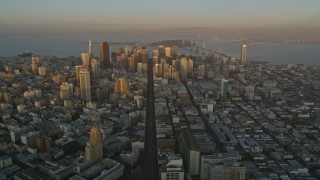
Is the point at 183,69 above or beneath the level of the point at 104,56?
beneath

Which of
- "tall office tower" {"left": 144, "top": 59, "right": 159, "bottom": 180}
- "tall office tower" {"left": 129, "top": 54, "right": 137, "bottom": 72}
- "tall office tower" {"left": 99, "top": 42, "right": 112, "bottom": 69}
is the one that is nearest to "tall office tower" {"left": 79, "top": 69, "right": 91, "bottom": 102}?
"tall office tower" {"left": 144, "top": 59, "right": 159, "bottom": 180}

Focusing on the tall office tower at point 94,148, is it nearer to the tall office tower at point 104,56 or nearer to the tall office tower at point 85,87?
the tall office tower at point 85,87

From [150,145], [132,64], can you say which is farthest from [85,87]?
[132,64]

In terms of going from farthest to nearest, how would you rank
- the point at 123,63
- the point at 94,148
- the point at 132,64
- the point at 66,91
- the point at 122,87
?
the point at 123,63 < the point at 132,64 < the point at 122,87 < the point at 66,91 < the point at 94,148

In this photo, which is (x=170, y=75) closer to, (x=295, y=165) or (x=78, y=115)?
(x=78, y=115)

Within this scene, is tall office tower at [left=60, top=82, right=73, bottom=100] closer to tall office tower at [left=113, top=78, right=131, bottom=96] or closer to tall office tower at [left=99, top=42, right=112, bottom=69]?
tall office tower at [left=113, top=78, right=131, bottom=96]

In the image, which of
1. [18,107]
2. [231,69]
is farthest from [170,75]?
[18,107]

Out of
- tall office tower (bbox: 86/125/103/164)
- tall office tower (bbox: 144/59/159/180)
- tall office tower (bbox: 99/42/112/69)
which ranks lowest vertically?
tall office tower (bbox: 144/59/159/180)

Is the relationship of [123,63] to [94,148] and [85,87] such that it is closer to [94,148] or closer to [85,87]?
[85,87]
